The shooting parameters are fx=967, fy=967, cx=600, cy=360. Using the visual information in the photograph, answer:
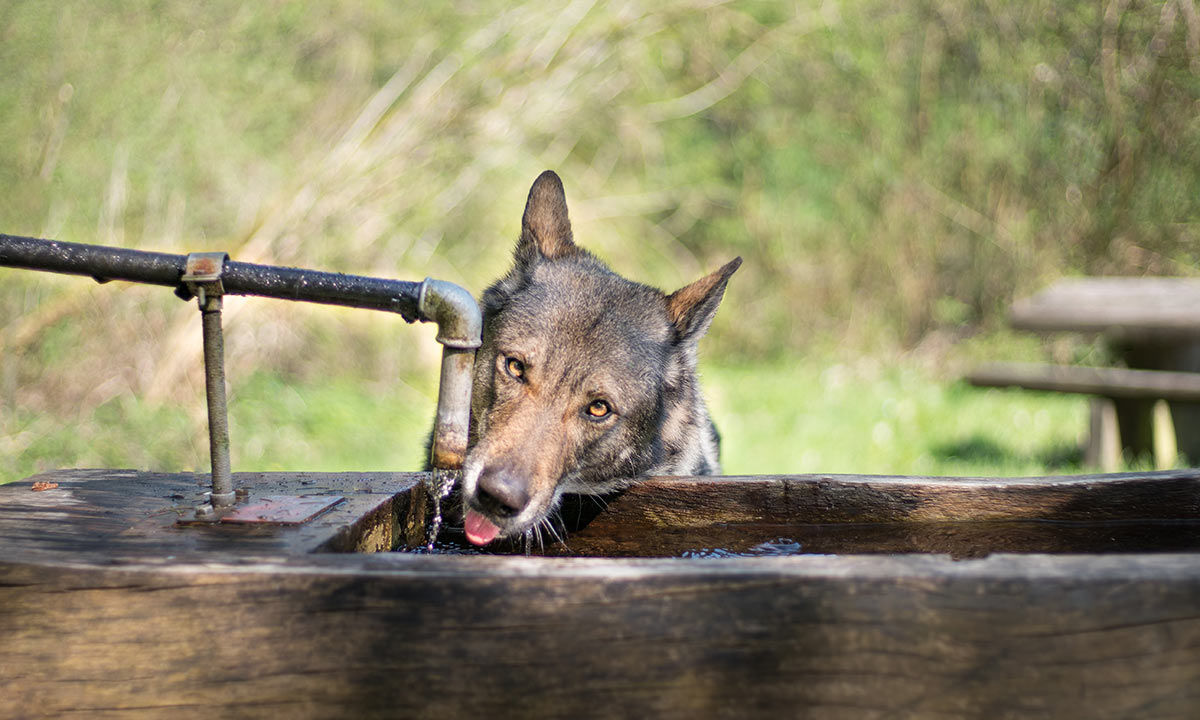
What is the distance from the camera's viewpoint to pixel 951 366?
37.9 feet

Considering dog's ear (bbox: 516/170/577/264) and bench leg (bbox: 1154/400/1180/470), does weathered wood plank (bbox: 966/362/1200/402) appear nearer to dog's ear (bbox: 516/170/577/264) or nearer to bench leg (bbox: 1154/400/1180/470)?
bench leg (bbox: 1154/400/1180/470)

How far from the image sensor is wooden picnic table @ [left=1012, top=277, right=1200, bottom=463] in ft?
24.1

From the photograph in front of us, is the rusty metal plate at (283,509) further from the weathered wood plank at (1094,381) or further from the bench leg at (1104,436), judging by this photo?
the bench leg at (1104,436)

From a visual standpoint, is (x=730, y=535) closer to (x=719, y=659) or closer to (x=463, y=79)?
(x=719, y=659)

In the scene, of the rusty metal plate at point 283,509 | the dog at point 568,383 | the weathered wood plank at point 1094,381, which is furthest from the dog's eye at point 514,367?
the weathered wood plank at point 1094,381

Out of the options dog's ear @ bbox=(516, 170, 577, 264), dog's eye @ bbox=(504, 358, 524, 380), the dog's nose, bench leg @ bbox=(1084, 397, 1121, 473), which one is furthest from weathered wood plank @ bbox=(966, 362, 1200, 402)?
the dog's nose

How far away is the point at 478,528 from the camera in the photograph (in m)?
2.64

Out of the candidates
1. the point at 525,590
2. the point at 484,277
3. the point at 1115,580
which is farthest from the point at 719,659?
the point at 484,277

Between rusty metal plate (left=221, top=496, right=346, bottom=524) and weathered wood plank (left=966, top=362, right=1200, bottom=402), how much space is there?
258 inches

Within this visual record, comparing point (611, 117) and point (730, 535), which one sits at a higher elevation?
point (611, 117)

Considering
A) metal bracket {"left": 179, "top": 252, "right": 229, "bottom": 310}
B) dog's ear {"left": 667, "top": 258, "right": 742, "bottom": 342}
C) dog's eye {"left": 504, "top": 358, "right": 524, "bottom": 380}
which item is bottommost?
dog's eye {"left": 504, "top": 358, "right": 524, "bottom": 380}

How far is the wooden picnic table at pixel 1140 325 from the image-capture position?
7.36 metres

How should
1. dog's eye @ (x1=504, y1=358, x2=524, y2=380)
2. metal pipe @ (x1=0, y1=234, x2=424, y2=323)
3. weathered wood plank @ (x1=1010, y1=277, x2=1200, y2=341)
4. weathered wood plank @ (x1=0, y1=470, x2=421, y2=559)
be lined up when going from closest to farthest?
1. weathered wood plank @ (x1=0, y1=470, x2=421, y2=559)
2. metal pipe @ (x1=0, y1=234, x2=424, y2=323)
3. dog's eye @ (x1=504, y1=358, x2=524, y2=380)
4. weathered wood plank @ (x1=1010, y1=277, x2=1200, y2=341)

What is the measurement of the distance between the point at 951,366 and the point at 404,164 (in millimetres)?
7167
